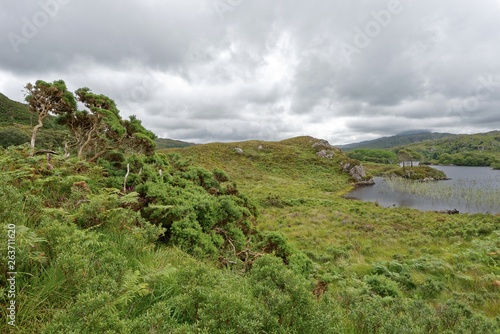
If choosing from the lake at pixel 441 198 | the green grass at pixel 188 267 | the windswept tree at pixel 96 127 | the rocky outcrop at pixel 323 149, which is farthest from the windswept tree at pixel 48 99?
the rocky outcrop at pixel 323 149

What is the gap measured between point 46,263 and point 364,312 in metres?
4.39

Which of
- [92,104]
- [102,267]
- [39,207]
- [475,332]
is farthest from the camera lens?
[92,104]

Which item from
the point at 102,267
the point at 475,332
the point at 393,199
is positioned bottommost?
the point at 393,199

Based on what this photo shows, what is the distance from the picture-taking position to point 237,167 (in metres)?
65.3

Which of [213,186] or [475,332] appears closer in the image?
[475,332]

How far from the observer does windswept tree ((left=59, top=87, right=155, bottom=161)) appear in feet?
30.0

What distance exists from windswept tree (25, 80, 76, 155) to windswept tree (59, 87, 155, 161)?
0.32 meters

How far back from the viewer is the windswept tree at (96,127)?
914cm

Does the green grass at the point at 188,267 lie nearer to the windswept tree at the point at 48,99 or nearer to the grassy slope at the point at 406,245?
the grassy slope at the point at 406,245

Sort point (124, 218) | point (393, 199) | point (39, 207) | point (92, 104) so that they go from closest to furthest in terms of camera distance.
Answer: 1. point (39, 207)
2. point (124, 218)
3. point (92, 104)
4. point (393, 199)

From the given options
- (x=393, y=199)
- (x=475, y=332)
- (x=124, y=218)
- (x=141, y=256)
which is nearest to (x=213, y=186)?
(x=124, y=218)

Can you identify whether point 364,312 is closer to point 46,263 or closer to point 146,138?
point 46,263

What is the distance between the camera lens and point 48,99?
28.0ft

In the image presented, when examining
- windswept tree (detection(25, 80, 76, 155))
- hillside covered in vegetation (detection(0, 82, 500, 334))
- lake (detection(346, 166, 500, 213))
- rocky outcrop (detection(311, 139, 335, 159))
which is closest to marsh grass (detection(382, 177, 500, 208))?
lake (detection(346, 166, 500, 213))
